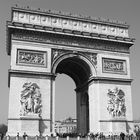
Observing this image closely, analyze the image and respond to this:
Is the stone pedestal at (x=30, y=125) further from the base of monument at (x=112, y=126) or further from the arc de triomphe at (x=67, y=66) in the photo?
the base of monument at (x=112, y=126)

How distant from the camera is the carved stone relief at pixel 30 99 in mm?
31375

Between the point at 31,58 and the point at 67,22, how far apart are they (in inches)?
279

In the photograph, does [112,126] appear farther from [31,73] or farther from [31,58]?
[31,58]

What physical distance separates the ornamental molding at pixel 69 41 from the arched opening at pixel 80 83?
2.31 m

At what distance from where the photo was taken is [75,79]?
42.3m

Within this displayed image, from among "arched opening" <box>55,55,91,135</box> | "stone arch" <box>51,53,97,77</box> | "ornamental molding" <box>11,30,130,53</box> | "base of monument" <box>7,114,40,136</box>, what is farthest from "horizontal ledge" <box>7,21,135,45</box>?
"base of monument" <box>7,114,40,136</box>

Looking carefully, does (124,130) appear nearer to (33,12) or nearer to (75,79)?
(75,79)

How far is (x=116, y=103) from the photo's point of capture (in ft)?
117

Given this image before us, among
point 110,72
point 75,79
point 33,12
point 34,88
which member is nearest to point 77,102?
point 75,79

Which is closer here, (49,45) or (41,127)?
(41,127)

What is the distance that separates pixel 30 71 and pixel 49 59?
9.44 feet

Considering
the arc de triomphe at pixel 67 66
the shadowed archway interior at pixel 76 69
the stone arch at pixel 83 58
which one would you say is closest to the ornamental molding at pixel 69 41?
the arc de triomphe at pixel 67 66

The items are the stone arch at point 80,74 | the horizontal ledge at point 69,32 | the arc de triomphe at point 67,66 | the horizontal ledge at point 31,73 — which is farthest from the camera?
the stone arch at point 80,74

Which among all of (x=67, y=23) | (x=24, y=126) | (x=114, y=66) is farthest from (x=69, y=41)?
(x=24, y=126)
